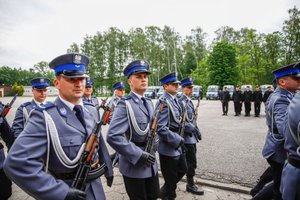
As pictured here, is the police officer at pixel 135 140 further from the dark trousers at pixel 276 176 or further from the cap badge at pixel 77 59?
the dark trousers at pixel 276 176

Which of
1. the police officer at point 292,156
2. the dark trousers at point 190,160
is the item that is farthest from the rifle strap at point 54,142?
the dark trousers at point 190,160

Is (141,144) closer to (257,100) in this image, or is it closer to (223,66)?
(257,100)

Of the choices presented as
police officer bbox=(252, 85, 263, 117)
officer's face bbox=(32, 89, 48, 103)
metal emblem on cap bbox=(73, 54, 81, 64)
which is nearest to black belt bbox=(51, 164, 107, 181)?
metal emblem on cap bbox=(73, 54, 81, 64)

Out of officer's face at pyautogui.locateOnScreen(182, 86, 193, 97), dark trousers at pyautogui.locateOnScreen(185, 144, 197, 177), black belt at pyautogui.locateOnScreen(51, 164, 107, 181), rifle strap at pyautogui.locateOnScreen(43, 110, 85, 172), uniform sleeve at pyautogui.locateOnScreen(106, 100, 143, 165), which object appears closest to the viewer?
rifle strap at pyautogui.locateOnScreen(43, 110, 85, 172)

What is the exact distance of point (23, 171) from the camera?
1.67m

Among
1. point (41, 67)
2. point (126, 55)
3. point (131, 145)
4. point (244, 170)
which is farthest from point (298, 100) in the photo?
point (41, 67)

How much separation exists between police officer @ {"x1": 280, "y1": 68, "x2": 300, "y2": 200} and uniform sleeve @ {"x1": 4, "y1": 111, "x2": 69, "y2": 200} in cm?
207

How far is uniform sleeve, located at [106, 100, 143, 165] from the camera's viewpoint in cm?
270

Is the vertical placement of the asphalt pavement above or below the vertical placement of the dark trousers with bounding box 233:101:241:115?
below

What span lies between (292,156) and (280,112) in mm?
799

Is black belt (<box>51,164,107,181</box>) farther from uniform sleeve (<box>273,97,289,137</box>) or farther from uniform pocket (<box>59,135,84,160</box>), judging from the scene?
uniform sleeve (<box>273,97,289,137</box>)

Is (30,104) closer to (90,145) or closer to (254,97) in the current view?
(90,145)

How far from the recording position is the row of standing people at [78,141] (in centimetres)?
171

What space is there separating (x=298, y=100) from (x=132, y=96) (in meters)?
1.95
